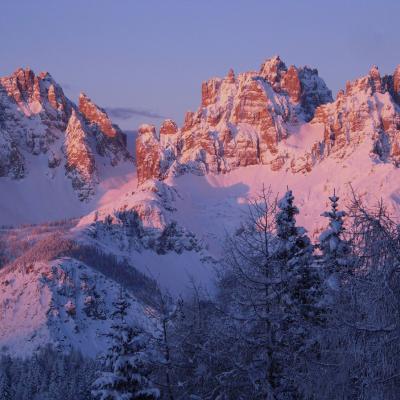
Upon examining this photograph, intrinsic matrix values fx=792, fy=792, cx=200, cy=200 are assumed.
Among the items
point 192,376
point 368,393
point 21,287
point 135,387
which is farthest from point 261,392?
point 21,287

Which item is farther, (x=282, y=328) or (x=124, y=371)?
(x=124, y=371)

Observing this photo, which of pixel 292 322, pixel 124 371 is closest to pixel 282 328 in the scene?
pixel 292 322

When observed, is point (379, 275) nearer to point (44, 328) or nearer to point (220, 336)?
point (220, 336)

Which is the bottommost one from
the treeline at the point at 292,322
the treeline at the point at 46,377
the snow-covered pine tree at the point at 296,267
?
the treeline at the point at 292,322

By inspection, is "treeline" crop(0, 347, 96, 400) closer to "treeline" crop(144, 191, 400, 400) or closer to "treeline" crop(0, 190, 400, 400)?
"treeline" crop(0, 190, 400, 400)

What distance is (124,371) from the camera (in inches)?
842

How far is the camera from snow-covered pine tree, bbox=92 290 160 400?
2089 cm

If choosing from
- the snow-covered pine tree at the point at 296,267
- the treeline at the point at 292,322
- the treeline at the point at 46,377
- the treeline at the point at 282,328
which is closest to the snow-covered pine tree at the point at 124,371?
the treeline at the point at 282,328

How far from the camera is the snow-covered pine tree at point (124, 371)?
68.5 feet

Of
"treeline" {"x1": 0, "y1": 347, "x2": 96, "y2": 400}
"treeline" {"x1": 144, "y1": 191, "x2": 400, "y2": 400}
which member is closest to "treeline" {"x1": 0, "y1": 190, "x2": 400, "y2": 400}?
"treeline" {"x1": 144, "y1": 191, "x2": 400, "y2": 400}

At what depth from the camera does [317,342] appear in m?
11.5

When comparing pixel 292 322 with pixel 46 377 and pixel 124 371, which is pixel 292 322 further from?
pixel 46 377

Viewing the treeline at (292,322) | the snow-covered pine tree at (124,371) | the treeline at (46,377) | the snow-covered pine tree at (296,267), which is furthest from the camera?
the treeline at (46,377)

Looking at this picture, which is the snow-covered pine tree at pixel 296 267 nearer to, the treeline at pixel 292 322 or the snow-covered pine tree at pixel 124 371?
the treeline at pixel 292 322
